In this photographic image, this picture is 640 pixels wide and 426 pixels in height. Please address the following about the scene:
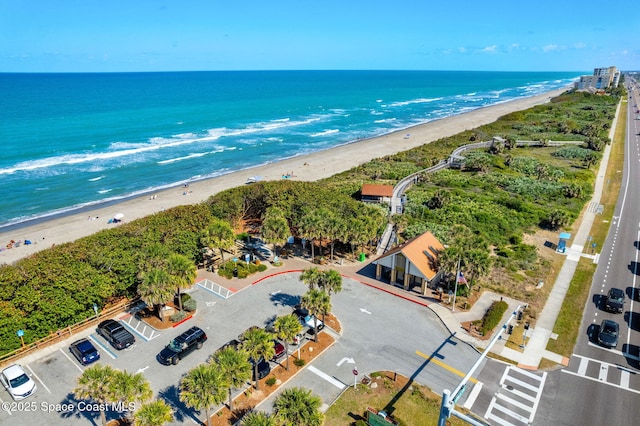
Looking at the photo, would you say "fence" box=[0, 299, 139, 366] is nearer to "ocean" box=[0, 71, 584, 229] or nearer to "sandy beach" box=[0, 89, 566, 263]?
"sandy beach" box=[0, 89, 566, 263]

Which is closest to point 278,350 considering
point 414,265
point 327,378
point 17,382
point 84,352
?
point 327,378

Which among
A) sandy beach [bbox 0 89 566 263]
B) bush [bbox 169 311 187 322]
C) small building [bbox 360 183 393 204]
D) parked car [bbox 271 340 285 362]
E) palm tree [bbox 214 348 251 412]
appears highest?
palm tree [bbox 214 348 251 412]

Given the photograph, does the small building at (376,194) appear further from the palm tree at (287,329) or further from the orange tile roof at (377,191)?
the palm tree at (287,329)

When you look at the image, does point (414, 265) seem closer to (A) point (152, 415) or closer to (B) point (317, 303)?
(B) point (317, 303)

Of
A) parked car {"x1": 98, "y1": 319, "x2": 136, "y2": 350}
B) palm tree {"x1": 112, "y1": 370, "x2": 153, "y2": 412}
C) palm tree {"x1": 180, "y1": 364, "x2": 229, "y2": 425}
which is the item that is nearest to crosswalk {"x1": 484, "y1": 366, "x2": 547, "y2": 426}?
palm tree {"x1": 180, "y1": 364, "x2": 229, "y2": 425}

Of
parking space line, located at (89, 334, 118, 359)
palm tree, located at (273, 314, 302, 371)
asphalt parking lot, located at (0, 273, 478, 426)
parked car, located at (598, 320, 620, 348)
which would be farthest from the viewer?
parked car, located at (598, 320, 620, 348)

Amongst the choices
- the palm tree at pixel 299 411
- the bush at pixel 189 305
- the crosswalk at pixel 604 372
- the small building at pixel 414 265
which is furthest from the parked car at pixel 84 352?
the crosswalk at pixel 604 372
